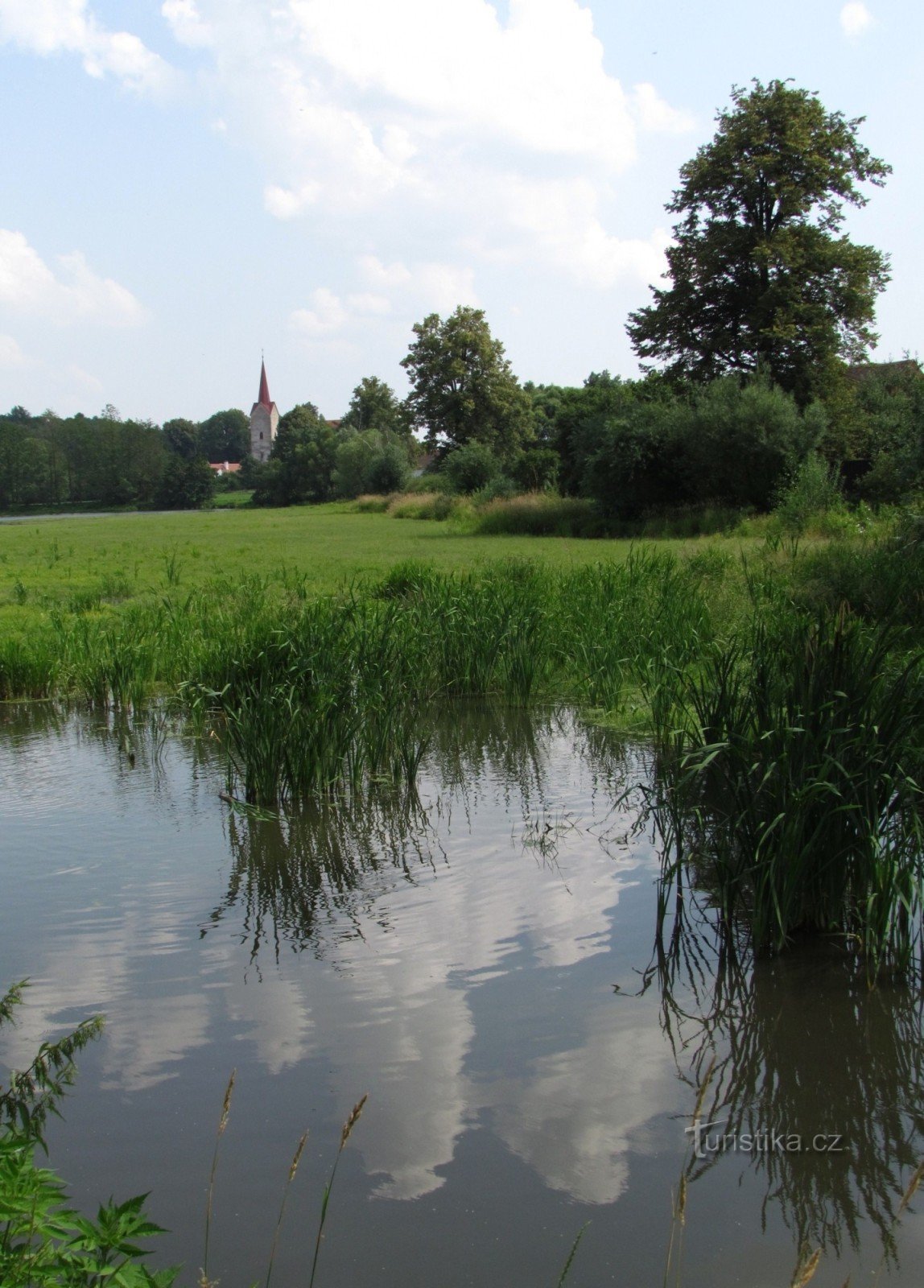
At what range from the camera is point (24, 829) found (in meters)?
6.16

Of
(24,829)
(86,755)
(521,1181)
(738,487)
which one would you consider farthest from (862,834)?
(738,487)

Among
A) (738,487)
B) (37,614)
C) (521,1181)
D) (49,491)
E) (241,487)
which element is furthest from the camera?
(241,487)

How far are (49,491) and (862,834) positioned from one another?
111776 mm

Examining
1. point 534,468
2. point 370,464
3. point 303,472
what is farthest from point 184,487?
point 534,468

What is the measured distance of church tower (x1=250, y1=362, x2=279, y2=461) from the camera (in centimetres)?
14900

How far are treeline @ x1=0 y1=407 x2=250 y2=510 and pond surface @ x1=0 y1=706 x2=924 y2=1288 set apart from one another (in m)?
96.4

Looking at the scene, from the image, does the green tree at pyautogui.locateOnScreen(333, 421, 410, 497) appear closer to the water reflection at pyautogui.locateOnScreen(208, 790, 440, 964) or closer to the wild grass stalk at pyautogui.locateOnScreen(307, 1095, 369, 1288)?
the water reflection at pyautogui.locateOnScreen(208, 790, 440, 964)

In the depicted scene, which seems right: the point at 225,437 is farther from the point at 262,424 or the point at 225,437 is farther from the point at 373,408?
the point at 373,408

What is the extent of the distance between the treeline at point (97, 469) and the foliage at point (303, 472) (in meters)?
6.62

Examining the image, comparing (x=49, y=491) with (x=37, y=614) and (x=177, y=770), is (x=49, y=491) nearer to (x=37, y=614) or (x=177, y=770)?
(x=37, y=614)

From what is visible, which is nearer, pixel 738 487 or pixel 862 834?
pixel 862 834

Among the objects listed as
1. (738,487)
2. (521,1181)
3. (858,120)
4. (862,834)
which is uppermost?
(858,120)

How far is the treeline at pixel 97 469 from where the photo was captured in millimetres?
98688

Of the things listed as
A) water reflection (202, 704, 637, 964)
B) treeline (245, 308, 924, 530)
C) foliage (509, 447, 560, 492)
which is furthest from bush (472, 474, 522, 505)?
water reflection (202, 704, 637, 964)
